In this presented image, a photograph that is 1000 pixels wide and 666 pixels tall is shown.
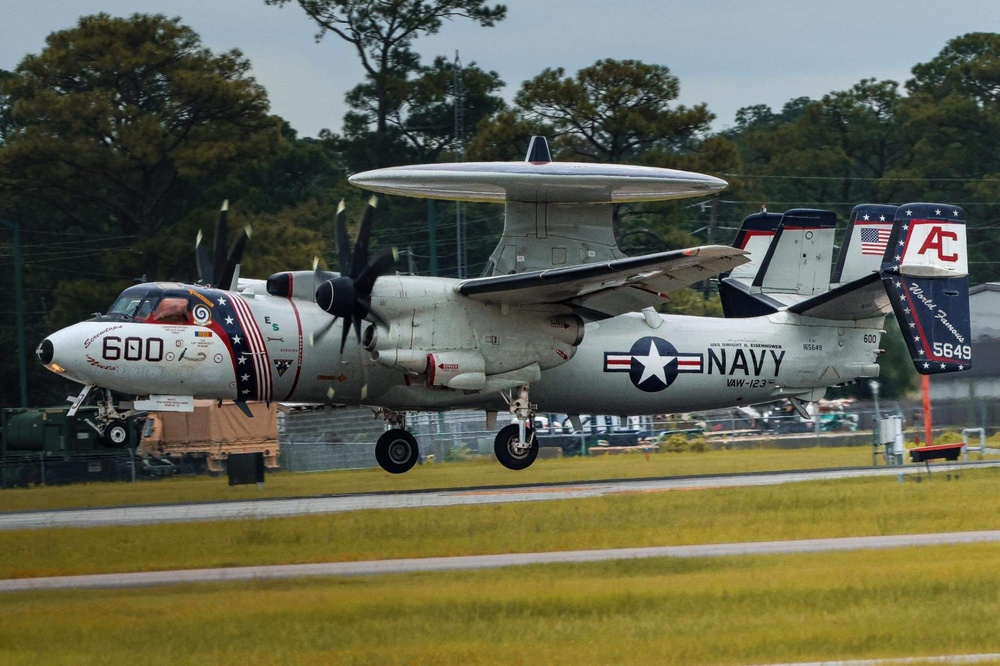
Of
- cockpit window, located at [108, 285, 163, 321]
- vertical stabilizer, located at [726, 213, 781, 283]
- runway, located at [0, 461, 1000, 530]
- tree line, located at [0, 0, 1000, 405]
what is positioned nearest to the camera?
runway, located at [0, 461, 1000, 530]

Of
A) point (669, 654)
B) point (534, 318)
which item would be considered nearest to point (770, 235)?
point (534, 318)

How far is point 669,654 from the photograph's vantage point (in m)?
12.7

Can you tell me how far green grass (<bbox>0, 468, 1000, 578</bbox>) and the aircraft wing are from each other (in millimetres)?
4370

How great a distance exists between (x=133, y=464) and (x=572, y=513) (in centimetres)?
1761

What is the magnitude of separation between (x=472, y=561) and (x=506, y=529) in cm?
360

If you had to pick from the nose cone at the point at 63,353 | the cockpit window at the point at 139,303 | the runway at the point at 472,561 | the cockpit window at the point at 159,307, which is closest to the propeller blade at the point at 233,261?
the cockpit window at the point at 159,307

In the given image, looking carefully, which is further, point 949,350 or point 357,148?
point 357,148

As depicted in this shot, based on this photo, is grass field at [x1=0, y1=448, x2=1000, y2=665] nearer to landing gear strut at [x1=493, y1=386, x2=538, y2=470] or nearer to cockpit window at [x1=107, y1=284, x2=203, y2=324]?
landing gear strut at [x1=493, y1=386, x2=538, y2=470]

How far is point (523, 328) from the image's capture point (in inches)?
1089

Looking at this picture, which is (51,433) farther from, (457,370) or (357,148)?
(357,148)

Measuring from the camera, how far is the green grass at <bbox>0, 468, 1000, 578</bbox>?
65.3 feet

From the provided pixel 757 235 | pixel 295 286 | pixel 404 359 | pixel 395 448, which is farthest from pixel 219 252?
pixel 757 235

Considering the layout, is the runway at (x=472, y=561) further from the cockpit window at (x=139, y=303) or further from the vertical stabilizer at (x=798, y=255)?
the vertical stabilizer at (x=798, y=255)

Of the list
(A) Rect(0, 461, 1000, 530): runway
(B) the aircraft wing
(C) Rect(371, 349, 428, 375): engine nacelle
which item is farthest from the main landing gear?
(C) Rect(371, 349, 428, 375): engine nacelle
